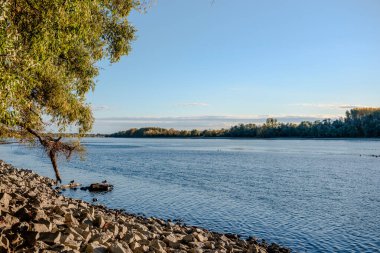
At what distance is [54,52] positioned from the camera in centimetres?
1462

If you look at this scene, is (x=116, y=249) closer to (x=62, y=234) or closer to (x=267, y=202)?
(x=62, y=234)

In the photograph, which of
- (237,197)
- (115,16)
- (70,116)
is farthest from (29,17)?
(237,197)

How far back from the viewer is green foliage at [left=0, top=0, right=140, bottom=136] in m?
10.2

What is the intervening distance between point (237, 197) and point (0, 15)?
38.8 meters

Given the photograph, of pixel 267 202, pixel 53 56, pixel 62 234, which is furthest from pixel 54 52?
pixel 267 202

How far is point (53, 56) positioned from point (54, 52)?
167 mm

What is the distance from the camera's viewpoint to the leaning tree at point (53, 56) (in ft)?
34.0

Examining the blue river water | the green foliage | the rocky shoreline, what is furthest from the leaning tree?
the blue river water

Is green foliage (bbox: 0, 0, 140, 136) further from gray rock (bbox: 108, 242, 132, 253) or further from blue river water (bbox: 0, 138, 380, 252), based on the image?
blue river water (bbox: 0, 138, 380, 252)

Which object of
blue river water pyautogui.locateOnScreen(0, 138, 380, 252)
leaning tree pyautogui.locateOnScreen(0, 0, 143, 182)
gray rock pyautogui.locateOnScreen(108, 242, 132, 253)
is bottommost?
blue river water pyautogui.locateOnScreen(0, 138, 380, 252)

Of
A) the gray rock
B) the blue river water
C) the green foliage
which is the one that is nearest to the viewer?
the green foliage

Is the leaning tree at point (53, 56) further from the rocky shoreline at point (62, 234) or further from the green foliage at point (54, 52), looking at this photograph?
the rocky shoreline at point (62, 234)

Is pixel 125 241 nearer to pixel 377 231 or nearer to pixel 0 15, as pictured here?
pixel 0 15

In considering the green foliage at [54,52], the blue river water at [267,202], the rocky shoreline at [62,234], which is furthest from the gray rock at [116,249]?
the blue river water at [267,202]
